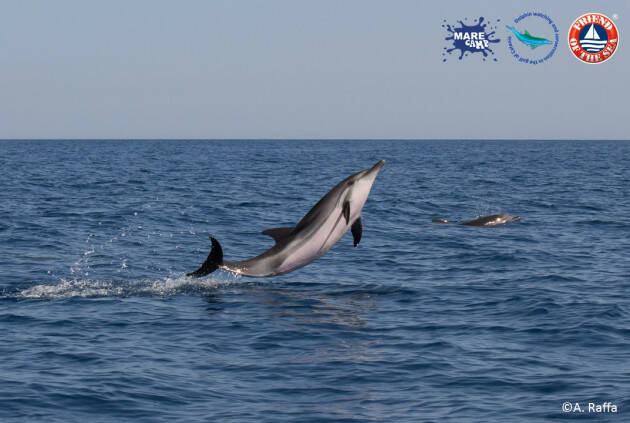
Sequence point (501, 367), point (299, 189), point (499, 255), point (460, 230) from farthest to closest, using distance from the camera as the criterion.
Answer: point (299, 189) < point (460, 230) < point (499, 255) < point (501, 367)

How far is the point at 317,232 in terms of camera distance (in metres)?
14.4

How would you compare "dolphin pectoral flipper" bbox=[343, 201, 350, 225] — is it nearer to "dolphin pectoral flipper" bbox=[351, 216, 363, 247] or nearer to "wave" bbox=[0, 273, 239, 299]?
"dolphin pectoral flipper" bbox=[351, 216, 363, 247]

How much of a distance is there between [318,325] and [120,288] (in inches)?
244

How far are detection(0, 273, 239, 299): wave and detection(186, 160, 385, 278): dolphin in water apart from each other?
5.99 metres

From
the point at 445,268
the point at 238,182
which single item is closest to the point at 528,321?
the point at 445,268

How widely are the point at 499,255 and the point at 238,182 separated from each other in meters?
38.2

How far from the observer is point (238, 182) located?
209ft

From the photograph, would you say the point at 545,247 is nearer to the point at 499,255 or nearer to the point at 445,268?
the point at 499,255

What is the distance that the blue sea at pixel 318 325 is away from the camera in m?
12.7

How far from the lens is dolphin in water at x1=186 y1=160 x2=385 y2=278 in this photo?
14148mm

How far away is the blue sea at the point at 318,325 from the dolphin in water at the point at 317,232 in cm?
152

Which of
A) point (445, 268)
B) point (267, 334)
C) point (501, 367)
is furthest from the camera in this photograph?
point (445, 268)

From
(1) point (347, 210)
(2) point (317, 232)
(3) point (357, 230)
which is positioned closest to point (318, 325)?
(2) point (317, 232)

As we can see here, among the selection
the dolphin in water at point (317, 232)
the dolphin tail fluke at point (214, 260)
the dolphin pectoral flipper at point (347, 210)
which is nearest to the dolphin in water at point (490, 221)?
the dolphin in water at point (317, 232)
